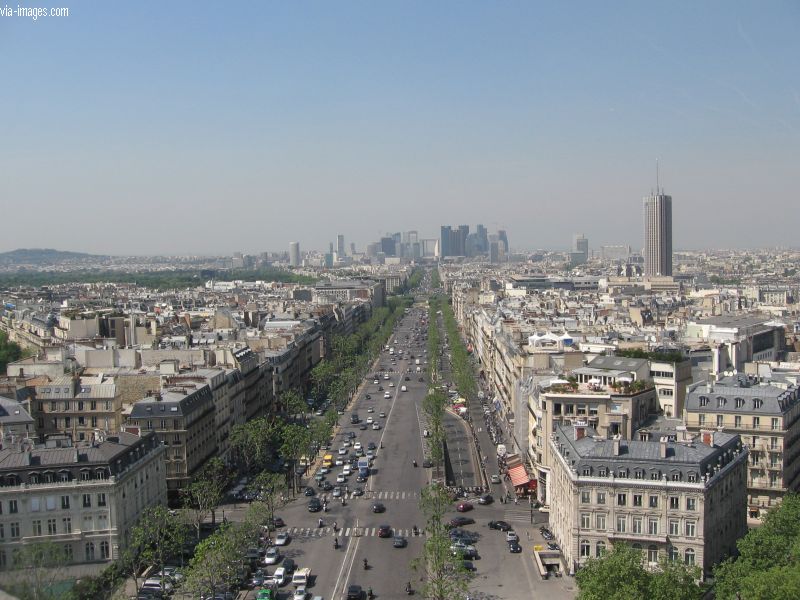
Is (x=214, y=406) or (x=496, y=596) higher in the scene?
(x=214, y=406)

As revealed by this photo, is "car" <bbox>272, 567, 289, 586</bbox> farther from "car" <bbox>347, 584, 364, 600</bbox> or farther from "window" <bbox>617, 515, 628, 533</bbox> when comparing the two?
"window" <bbox>617, 515, 628, 533</bbox>

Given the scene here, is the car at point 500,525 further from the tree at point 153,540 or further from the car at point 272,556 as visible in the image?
the tree at point 153,540

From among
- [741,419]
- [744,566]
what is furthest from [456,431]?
[744,566]

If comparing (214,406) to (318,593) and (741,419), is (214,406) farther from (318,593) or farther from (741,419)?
(741,419)

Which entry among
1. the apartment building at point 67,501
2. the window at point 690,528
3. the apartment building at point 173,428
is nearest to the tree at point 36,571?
the apartment building at point 67,501

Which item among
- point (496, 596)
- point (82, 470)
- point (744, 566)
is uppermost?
point (82, 470)

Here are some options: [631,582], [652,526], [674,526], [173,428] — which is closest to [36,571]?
[173,428]

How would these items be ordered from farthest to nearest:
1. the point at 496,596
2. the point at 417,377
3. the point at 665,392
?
the point at 417,377
the point at 665,392
the point at 496,596

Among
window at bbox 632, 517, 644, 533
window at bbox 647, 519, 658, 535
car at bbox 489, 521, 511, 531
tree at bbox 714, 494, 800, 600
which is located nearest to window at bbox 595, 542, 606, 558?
window at bbox 632, 517, 644, 533
